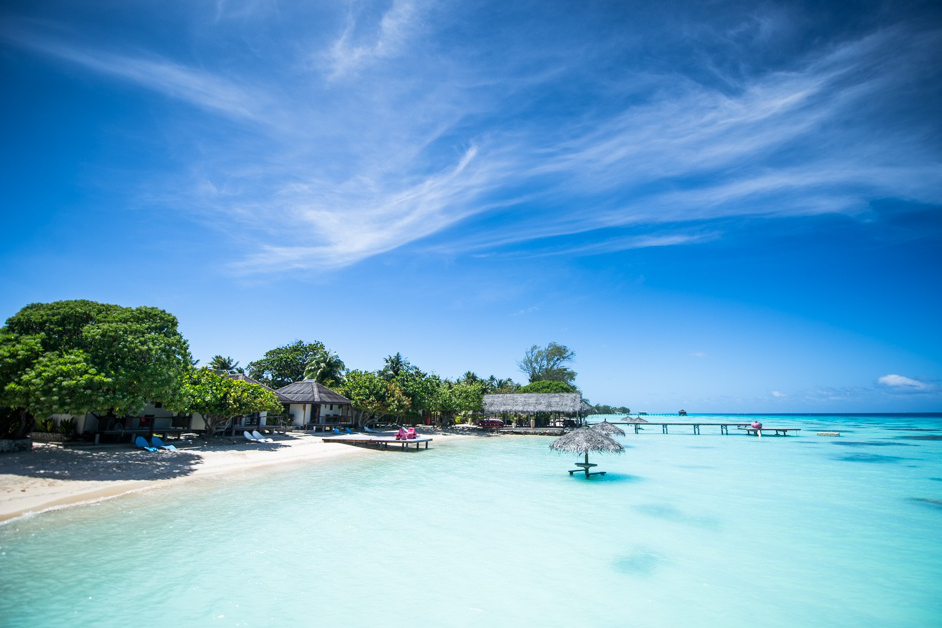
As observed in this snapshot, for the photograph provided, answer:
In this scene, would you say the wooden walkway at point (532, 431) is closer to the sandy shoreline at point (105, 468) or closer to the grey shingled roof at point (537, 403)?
the grey shingled roof at point (537, 403)

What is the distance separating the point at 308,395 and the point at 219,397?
9940mm

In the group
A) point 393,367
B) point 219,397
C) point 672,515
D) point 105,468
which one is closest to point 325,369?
point 393,367

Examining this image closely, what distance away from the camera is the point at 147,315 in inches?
666

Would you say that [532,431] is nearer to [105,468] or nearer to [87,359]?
[105,468]

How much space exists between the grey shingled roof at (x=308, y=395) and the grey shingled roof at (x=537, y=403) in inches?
706

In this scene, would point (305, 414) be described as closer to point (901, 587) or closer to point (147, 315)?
point (147, 315)

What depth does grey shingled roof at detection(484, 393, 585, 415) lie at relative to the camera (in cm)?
4227

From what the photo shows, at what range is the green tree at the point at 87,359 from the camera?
1258 centimetres

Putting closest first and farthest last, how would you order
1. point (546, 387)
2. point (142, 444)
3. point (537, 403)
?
point (142, 444)
point (537, 403)
point (546, 387)

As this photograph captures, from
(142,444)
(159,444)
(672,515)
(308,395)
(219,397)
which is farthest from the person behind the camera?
(308,395)

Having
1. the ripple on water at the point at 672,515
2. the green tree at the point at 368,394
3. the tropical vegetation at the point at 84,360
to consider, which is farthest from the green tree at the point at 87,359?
the ripple on water at the point at 672,515

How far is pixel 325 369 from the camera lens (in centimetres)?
4022

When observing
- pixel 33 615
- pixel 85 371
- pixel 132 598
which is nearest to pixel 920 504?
pixel 132 598

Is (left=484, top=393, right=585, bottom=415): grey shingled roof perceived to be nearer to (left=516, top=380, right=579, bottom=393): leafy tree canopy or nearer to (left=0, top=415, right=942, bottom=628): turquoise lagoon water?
(left=516, top=380, right=579, bottom=393): leafy tree canopy
